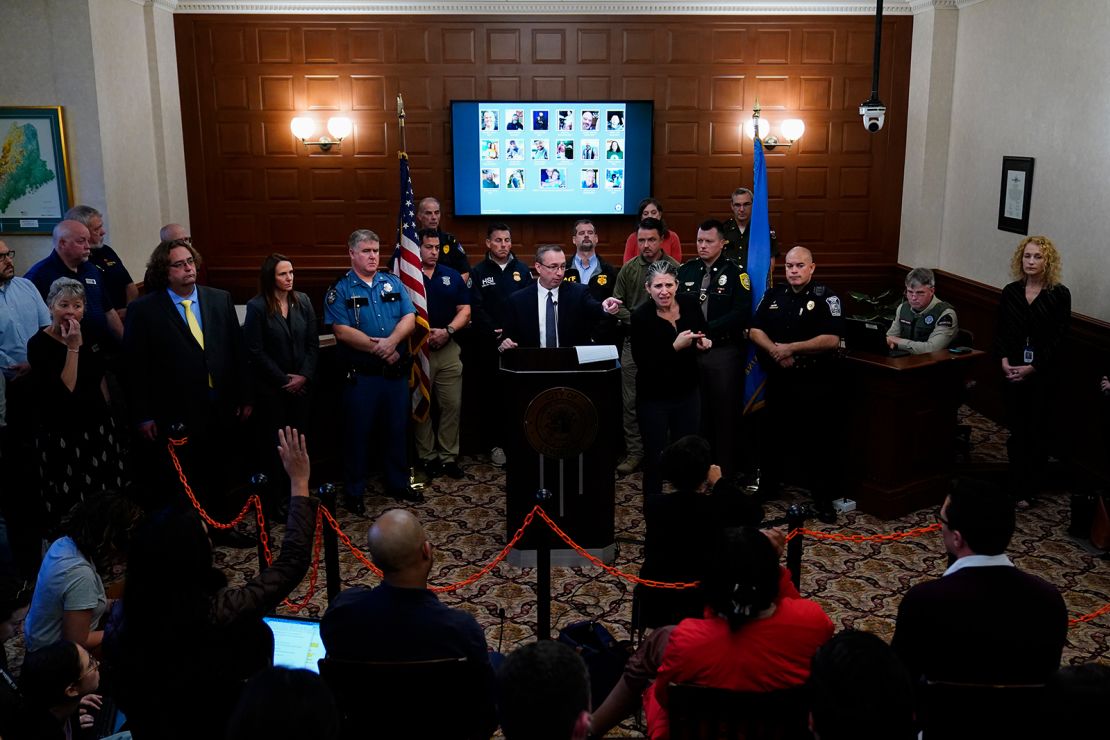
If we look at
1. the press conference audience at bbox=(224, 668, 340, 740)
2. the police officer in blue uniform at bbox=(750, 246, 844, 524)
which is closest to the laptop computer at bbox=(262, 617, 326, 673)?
the press conference audience at bbox=(224, 668, 340, 740)

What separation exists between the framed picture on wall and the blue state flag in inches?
92.2

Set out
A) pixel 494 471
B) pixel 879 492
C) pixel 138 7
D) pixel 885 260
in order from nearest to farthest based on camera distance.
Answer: pixel 879 492, pixel 494 471, pixel 138 7, pixel 885 260

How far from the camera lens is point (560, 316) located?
19.5 feet

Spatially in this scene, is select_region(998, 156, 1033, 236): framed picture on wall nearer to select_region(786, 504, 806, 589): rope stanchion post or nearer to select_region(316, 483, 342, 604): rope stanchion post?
select_region(786, 504, 806, 589): rope stanchion post

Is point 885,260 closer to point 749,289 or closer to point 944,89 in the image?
point 944,89

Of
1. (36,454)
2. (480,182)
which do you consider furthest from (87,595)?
(480,182)

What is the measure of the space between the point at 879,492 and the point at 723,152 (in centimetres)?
461

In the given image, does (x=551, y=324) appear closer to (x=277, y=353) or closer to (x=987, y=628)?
(x=277, y=353)

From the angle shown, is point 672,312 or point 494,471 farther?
point 494,471

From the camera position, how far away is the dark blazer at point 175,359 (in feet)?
17.3

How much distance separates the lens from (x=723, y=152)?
9719 millimetres

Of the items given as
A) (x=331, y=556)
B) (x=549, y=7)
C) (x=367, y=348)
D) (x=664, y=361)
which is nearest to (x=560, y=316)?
(x=664, y=361)

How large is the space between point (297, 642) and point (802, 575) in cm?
293

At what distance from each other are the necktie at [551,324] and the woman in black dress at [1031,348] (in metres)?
2.80
